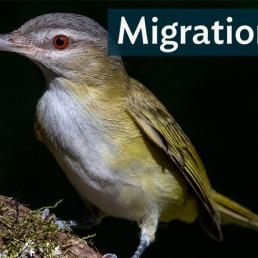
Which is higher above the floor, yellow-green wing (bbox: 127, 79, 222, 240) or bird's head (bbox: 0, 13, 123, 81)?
bird's head (bbox: 0, 13, 123, 81)

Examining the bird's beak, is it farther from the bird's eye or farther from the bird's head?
the bird's eye

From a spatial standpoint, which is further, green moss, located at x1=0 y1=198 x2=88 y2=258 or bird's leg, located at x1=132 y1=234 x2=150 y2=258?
bird's leg, located at x1=132 y1=234 x2=150 y2=258

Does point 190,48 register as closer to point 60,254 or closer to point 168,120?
point 168,120

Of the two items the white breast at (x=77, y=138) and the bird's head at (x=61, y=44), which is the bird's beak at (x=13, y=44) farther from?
the white breast at (x=77, y=138)

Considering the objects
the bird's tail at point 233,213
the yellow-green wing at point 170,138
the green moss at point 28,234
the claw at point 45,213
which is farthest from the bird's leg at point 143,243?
the green moss at point 28,234

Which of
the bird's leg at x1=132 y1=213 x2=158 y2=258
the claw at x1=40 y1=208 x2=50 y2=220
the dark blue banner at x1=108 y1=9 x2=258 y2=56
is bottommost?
the bird's leg at x1=132 y1=213 x2=158 y2=258

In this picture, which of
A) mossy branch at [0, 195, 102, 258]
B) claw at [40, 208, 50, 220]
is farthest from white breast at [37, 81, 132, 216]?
mossy branch at [0, 195, 102, 258]

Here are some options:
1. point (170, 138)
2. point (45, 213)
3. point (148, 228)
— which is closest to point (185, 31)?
point (170, 138)

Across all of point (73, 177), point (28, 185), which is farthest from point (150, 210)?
point (28, 185)
